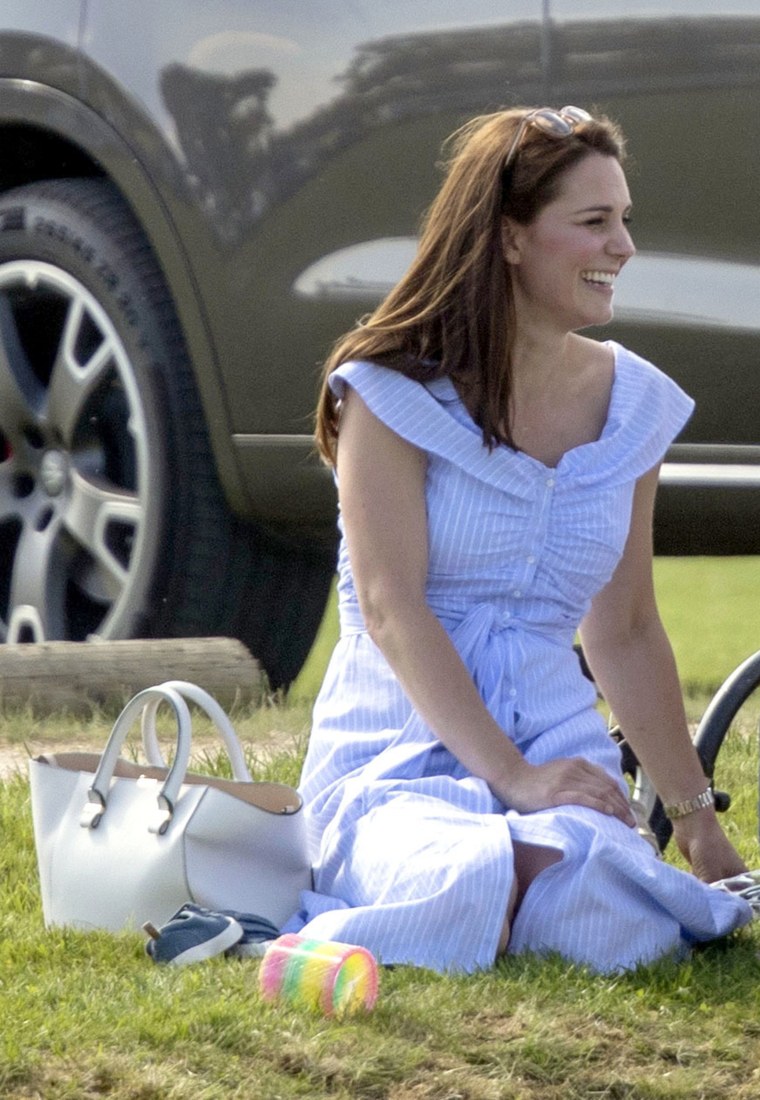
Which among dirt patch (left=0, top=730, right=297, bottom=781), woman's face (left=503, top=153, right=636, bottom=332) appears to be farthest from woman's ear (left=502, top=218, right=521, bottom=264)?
dirt patch (left=0, top=730, right=297, bottom=781)

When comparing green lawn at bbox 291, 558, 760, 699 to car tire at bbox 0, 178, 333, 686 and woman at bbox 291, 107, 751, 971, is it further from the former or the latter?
woman at bbox 291, 107, 751, 971

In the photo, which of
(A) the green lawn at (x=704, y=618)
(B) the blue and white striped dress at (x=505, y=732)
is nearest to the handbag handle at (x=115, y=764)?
(B) the blue and white striped dress at (x=505, y=732)

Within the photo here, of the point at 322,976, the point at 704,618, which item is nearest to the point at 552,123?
the point at 322,976

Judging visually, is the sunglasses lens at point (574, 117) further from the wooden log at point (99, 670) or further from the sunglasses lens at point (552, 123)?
the wooden log at point (99, 670)

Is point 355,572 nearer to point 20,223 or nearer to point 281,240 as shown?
point 281,240

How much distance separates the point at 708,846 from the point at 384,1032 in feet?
3.32

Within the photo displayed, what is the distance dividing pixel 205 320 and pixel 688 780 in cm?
171

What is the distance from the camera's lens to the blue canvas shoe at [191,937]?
11.2ft

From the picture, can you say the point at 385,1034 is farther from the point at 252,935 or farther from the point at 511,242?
the point at 511,242

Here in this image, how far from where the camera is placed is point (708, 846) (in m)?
3.93

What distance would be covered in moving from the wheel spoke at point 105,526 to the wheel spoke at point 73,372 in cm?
13

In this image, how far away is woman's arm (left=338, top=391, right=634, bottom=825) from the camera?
3.62 m

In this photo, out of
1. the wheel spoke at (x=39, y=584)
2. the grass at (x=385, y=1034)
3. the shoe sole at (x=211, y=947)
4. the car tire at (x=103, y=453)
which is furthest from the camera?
the wheel spoke at (x=39, y=584)

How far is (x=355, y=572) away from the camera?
3.77 meters
